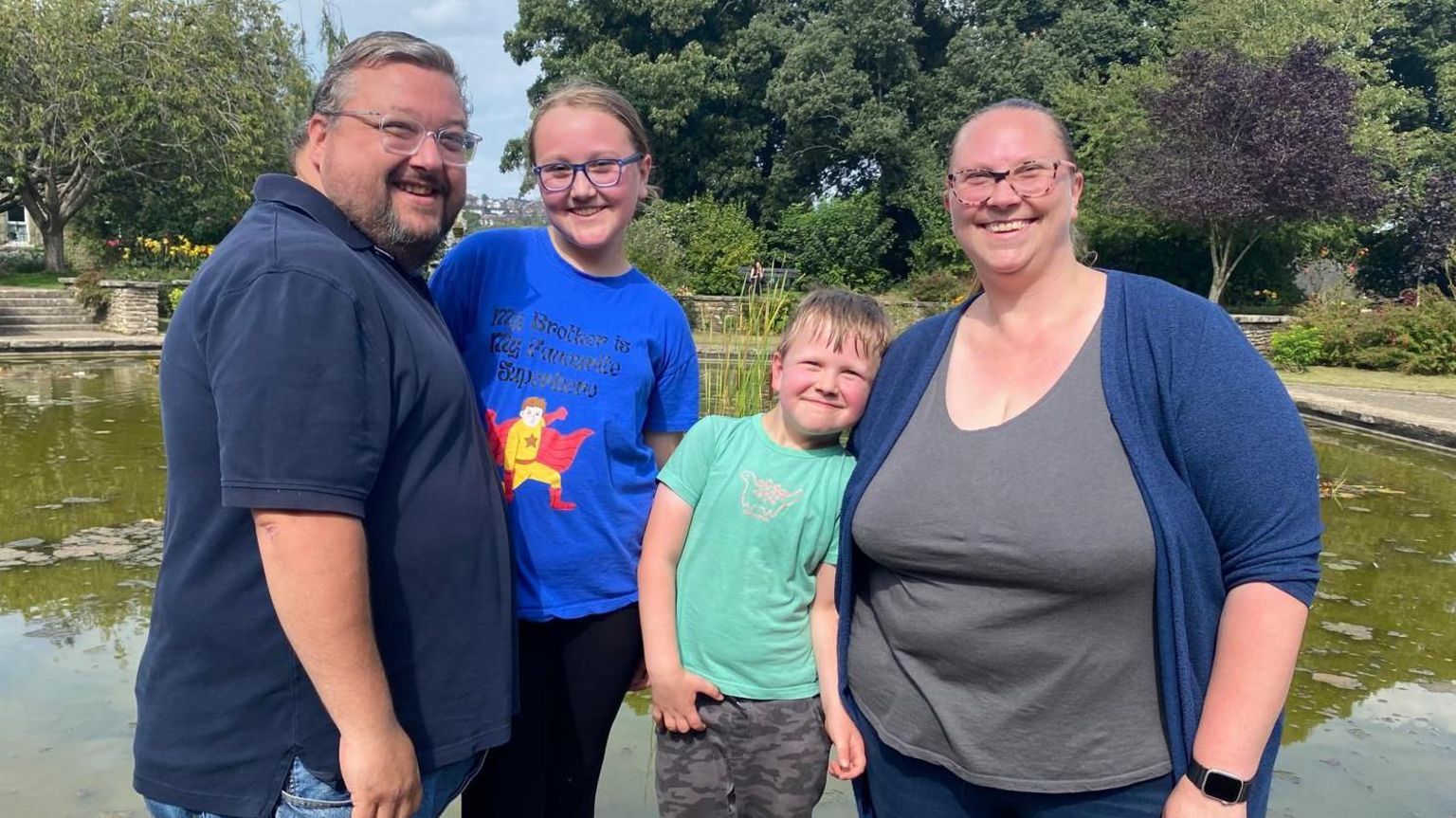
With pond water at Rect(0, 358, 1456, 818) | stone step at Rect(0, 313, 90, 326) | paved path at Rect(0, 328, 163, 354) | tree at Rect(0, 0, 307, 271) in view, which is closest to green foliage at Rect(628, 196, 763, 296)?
tree at Rect(0, 0, 307, 271)

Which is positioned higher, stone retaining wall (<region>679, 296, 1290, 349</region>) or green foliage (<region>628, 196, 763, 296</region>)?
green foliage (<region>628, 196, 763, 296</region>)

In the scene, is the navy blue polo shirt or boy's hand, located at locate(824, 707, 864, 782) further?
boy's hand, located at locate(824, 707, 864, 782)

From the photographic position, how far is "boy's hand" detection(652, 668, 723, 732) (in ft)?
5.73

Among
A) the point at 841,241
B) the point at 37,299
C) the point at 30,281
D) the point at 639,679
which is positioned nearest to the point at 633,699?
the point at 639,679

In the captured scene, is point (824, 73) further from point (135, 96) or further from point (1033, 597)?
point (1033, 597)

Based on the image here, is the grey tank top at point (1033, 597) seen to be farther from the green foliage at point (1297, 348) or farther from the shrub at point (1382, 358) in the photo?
the shrub at point (1382, 358)

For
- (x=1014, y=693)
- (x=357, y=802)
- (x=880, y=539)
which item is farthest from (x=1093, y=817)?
(x=357, y=802)

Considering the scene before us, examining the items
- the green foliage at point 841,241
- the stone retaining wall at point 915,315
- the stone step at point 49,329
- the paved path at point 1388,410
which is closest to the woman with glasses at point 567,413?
the paved path at point 1388,410

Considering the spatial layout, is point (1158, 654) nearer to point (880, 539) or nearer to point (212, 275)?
point (880, 539)

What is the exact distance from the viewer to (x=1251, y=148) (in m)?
16.5

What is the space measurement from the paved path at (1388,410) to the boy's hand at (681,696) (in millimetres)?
8148

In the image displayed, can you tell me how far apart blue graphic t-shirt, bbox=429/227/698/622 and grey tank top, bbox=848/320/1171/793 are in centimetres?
52

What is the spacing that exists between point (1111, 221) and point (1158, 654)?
68.8 feet

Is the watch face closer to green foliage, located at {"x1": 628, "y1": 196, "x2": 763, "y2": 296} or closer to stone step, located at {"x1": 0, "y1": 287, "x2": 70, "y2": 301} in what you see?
green foliage, located at {"x1": 628, "y1": 196, "x2": 763, "y2": 296}
